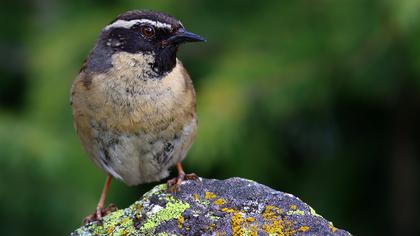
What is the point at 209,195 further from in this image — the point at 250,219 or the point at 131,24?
the point at 131,24

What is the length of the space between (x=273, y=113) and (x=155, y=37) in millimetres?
1528

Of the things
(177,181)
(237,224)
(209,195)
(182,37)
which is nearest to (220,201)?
(209,195)

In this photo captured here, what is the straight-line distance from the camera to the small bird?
18.7 ft

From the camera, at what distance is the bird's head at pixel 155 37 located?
5938 mm

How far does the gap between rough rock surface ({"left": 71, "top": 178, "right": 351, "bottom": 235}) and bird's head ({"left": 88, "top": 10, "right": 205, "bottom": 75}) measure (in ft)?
3.79

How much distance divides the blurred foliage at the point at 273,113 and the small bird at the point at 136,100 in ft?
3.36

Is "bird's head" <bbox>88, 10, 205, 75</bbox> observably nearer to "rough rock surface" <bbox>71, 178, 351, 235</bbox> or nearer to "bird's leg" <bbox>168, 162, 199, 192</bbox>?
"bird's leg" <bbox>168, 162, 199, 192</bbox>

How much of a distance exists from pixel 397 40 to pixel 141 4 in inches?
91.8

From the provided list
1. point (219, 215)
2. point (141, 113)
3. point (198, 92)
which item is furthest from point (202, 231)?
Result: point (198, 92)

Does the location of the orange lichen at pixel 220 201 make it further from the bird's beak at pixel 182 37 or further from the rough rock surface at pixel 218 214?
the bird's beak at pixel 182 37

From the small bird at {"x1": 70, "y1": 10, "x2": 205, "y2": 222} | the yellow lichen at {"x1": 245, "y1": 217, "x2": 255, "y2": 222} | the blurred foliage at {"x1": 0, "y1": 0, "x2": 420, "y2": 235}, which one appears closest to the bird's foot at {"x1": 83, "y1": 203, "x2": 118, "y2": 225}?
the small bird at {"x1": 70, "y1": 10, "x2": 205, "y2": 222}

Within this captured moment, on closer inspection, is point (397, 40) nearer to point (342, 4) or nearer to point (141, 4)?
point (342, 4)

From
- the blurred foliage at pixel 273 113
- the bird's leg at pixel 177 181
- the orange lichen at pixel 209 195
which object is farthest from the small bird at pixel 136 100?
the blurred foliage at pixel 273 113

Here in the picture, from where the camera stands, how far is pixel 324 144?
8242 millimetres
